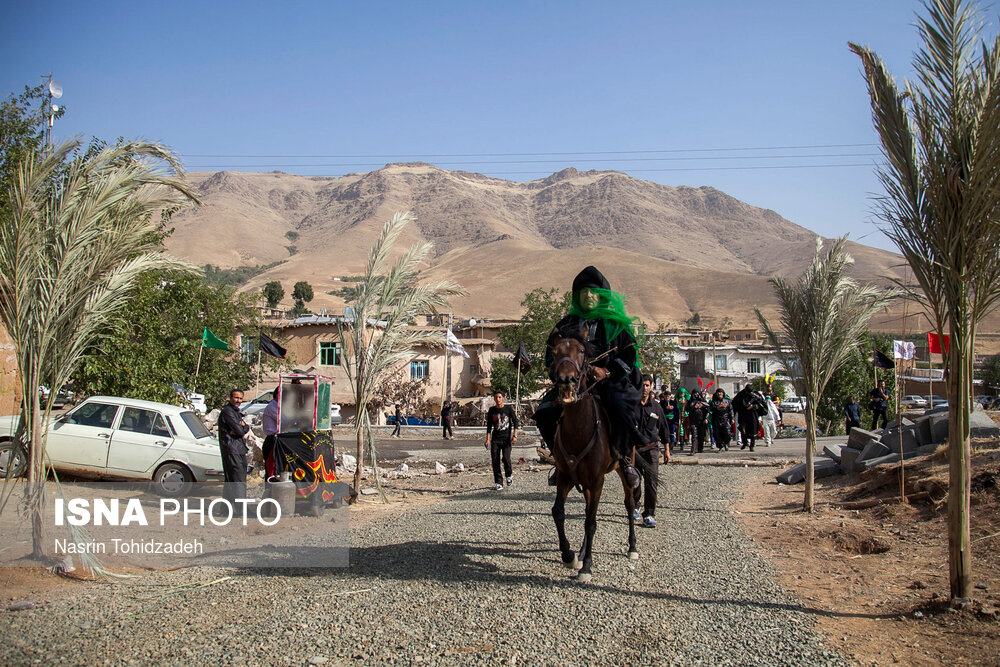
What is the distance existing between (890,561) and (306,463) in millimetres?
8161

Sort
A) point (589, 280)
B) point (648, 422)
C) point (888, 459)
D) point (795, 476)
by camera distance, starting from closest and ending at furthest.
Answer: point (589, 280), point (648, 422), point (888, 459), point (795, 476)

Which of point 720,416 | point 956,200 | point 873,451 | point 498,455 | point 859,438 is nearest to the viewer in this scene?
point 956,200

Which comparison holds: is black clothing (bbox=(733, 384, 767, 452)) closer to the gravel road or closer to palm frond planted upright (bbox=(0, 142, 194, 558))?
the gravel road

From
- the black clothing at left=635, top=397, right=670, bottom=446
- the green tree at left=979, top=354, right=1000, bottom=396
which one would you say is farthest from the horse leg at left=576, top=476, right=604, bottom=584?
the green tree at left=979, top=354, right=1000, bottom=396

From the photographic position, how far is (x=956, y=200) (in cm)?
595

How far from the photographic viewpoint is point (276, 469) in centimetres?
1122

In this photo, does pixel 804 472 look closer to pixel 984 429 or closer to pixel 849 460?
pixel 849 460

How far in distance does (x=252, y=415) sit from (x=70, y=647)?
29.8 meters

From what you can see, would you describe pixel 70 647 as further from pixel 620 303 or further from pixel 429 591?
pixel 620 303

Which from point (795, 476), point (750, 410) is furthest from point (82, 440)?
point (750, 410)

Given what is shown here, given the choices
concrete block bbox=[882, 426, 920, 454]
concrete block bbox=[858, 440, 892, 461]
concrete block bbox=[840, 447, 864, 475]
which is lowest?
concrete block bbox=[840, 447, 864, 475]

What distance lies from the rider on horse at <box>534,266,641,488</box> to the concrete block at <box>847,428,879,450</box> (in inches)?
371

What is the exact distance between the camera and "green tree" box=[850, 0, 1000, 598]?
19.1ft

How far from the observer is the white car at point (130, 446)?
12.9 metres
